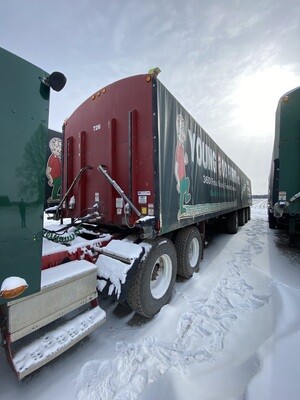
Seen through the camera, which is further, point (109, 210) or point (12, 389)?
point (109, 210)

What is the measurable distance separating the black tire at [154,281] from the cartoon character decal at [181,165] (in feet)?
2.52

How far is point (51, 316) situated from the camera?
1933 millimetres

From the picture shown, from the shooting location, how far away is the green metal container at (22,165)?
149 centimetres

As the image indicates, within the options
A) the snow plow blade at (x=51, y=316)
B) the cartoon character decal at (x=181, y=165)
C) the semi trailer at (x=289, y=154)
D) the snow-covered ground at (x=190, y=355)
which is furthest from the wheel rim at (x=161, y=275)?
the semi trailer at (x=289, y=154)

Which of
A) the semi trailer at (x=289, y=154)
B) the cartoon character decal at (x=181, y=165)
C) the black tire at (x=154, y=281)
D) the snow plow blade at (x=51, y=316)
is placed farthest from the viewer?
the semi trailer at (x=289, y=154)

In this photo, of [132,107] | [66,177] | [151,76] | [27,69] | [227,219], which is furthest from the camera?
[227,219]

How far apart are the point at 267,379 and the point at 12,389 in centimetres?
222

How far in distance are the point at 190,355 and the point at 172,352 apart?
19 cm

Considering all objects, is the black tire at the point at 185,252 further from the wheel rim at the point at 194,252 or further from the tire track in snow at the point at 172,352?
the tire track in snow at the point at 172,352

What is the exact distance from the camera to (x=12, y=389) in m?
1.90

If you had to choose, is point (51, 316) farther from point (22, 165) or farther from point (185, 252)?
point (185, 252)

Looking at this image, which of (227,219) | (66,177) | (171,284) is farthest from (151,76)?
(227,219)

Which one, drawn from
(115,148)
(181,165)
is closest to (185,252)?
(181,165)

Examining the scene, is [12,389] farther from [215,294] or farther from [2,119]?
[215,294]
